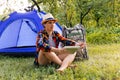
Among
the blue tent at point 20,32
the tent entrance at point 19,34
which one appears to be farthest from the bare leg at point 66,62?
the tent entrance at point 19,34

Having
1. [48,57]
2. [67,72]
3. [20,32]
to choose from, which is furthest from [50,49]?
[20,32]

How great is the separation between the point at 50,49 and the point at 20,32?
2.48m

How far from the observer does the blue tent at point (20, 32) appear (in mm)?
6074

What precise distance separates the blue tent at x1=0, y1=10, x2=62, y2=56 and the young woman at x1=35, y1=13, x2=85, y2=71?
1388 millimetres

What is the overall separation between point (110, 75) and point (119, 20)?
10.4 m

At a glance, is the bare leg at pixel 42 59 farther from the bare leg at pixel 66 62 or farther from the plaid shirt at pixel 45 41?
the bare leg at pixel 66 62

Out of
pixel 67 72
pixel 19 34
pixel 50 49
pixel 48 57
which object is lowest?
pixel 19 34

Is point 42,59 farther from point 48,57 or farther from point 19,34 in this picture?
point 19,34

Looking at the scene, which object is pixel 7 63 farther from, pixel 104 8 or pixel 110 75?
pixel 104 8

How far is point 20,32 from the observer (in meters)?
6.61

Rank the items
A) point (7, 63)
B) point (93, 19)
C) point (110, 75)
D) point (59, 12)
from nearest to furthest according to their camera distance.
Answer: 1. point (110, 75)
2. point (7, 63)
3. point (59, 12)
4. point (93, 19)

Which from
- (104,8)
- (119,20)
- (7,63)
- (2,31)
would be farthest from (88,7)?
(7,63)

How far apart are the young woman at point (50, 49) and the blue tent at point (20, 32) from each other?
139 cm

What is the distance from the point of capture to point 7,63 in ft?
17.3
